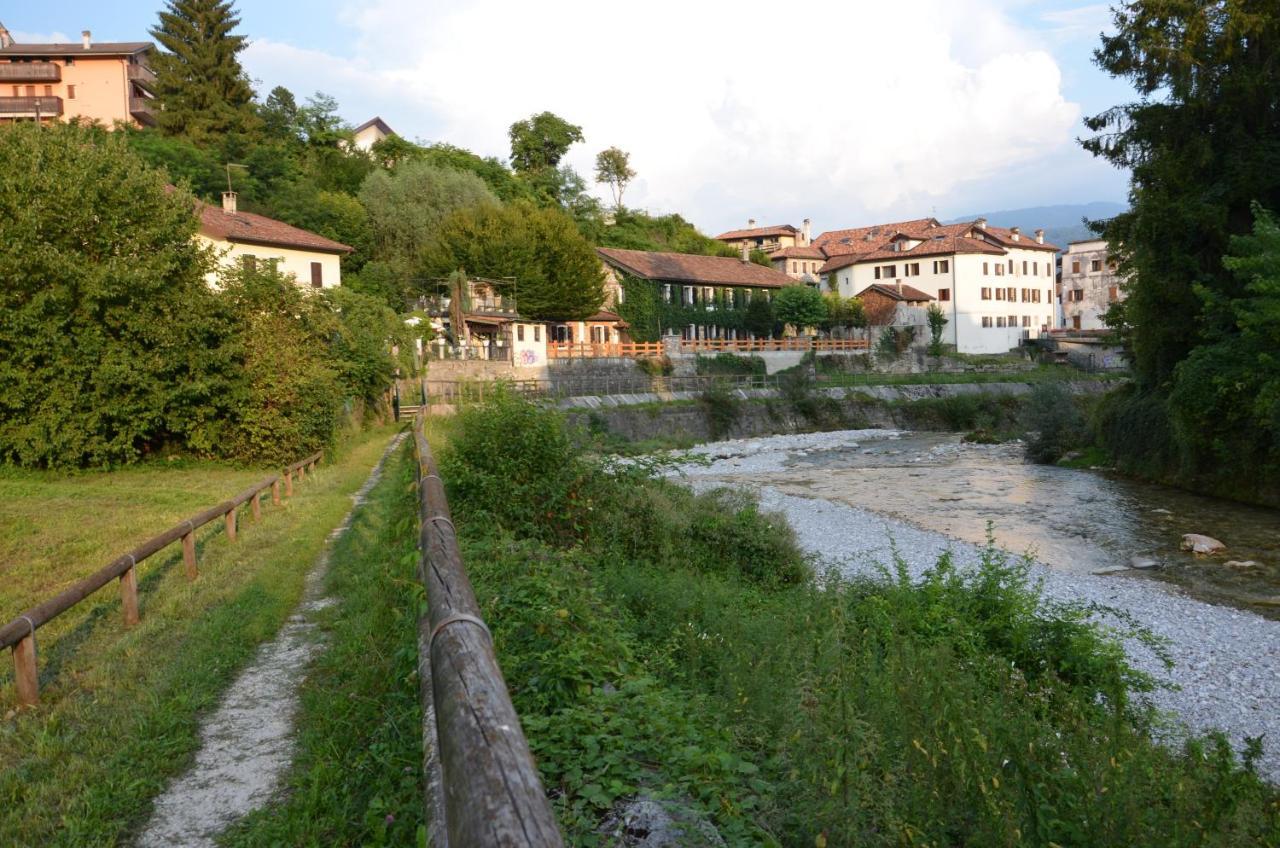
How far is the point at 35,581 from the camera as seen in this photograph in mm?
9828

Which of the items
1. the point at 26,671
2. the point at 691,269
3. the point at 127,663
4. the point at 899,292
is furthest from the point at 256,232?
the point at 899,292

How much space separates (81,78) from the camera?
6400cm

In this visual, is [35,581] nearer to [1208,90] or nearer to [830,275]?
[1208,90]

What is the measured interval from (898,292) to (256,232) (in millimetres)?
51866

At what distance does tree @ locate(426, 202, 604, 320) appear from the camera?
53.5m

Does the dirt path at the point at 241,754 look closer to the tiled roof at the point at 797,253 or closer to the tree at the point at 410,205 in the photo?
the tree at the point at 410,205

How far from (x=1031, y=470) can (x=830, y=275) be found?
5611cm

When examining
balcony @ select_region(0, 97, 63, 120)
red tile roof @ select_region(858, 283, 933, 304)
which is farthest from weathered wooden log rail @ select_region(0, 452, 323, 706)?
red tile roof @ select_region(858, 283, 933, 304)

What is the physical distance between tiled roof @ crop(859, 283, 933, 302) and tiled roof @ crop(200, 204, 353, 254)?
45550mm

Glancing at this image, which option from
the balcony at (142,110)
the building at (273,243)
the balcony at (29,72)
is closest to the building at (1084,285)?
the building at (273,243)

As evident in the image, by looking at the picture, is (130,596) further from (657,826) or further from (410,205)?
(410,205)

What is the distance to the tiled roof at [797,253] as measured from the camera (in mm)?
86812

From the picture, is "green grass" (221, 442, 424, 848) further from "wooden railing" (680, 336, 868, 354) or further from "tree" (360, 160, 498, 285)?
"tree" (360, 160, 498, 285)

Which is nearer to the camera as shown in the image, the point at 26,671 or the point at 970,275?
the point at 26,671
